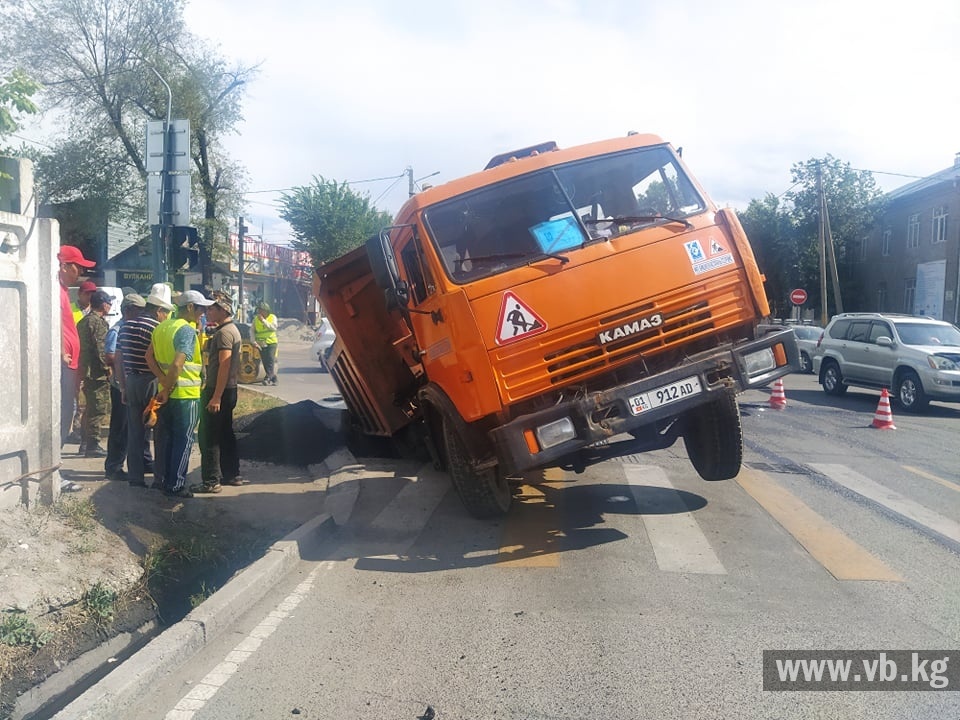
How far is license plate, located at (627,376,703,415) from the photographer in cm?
569

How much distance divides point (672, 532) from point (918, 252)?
35584 millimetres

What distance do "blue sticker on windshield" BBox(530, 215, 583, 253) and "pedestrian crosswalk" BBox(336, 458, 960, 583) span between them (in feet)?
7.25

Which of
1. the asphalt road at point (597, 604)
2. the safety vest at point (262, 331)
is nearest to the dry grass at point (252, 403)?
the safety vest at point (262, 331)

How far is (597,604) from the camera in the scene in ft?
15.8

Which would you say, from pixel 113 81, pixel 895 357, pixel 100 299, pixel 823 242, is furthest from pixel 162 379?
pixel 823 242

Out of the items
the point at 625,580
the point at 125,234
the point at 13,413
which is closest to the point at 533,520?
the point at 625,580

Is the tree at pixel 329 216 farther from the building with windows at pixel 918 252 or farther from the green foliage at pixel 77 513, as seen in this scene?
the green foliage at pixel 77 513

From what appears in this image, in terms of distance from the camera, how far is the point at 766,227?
42.1m

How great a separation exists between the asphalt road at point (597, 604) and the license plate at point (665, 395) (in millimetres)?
918

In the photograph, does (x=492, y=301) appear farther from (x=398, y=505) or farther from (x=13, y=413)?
(x=13, y=413)

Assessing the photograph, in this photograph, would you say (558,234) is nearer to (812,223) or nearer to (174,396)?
(174,396)

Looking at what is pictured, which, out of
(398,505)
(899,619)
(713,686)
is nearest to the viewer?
(713,686)

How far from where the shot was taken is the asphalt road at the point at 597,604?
12.0ft

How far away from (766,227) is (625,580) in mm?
40160
